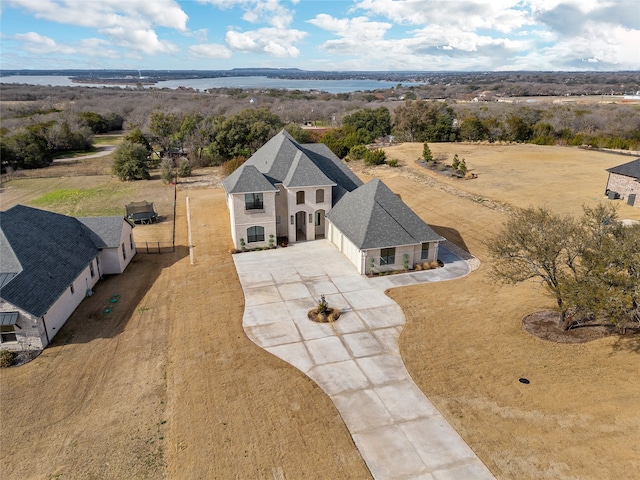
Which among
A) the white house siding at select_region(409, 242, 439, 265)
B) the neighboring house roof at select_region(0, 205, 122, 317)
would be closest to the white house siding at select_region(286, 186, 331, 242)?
the white house siding at select_region(409, 242, 439, 265)

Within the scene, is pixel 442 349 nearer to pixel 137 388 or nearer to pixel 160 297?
pixel 137 388

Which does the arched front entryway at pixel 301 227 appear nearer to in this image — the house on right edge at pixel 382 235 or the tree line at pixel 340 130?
the house on right edge at pixel 382 235

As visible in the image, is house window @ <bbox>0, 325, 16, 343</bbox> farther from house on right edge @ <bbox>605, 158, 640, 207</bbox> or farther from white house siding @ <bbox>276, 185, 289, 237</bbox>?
house on right edge @ <bbox>605, 158, 640, 207</bbox>

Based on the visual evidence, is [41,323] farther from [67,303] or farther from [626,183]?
[626,183]

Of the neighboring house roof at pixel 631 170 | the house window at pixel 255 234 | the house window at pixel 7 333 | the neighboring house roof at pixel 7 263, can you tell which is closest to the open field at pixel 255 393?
the house window at pixel 7 333

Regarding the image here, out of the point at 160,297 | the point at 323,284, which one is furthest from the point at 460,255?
the point at 160,297

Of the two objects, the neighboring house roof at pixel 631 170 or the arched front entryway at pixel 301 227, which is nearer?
the arched front entryway at pixel 301 227
